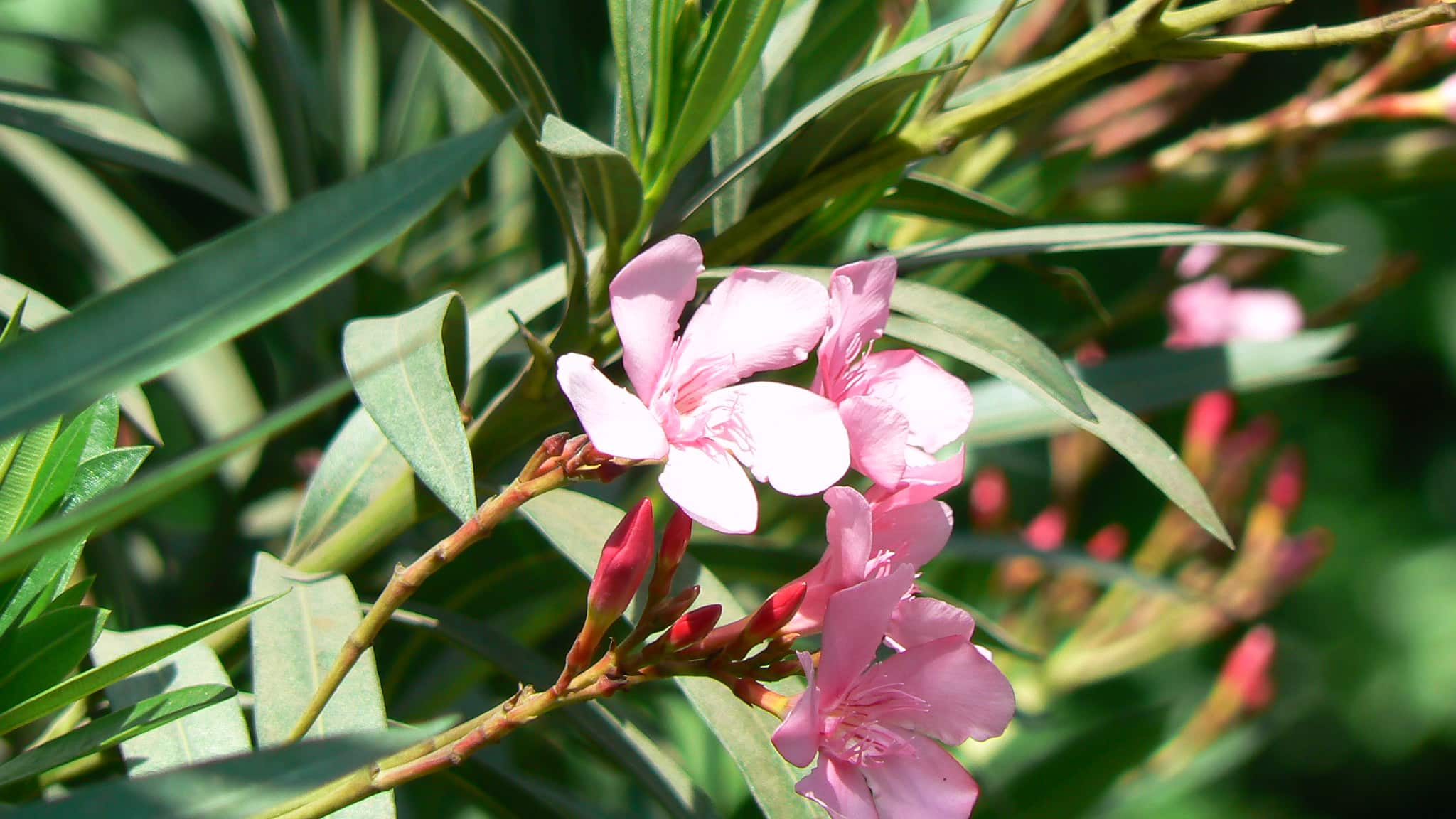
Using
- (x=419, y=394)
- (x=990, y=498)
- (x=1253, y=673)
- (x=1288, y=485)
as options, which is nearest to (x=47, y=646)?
(x=419, y=394)

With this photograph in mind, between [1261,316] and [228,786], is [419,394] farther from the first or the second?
[1261,316]

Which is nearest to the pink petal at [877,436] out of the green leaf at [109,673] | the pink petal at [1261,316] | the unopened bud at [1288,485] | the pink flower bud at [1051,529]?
the green leaf at [109,673]

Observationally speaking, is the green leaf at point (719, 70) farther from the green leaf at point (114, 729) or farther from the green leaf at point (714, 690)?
the green leaf at point (114, 729)

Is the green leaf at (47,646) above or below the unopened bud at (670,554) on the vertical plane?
above

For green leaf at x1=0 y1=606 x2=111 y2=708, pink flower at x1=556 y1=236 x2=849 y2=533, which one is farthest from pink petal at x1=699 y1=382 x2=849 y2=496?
green leaf at x1=0 y1=606 x2=111 y2=708

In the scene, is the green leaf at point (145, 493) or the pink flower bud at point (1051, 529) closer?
the green leaf at point (145, 493)

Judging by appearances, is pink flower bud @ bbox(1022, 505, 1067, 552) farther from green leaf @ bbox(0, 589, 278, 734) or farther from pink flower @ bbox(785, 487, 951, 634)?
green leaf @ bbox(0, 589, 278, 734)
